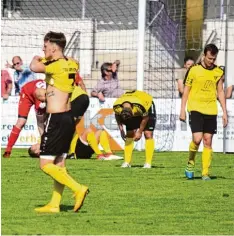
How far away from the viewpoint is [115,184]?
14969 millimetres

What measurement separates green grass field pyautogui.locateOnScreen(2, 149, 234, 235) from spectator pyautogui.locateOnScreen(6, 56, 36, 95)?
6.25 metres

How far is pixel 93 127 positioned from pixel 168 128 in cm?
166

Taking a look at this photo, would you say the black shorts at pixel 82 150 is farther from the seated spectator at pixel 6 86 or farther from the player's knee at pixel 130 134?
the seated spectator at pixel 6 86

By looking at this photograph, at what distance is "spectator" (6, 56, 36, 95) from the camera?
81.6 ft

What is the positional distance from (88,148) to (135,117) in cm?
299

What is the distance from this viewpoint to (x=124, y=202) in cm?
1261

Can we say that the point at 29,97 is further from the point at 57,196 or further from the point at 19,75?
the point at 57,196

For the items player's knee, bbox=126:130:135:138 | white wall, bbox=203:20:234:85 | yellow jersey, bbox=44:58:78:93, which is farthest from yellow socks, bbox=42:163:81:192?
white wall, bbox=203:20:234:85

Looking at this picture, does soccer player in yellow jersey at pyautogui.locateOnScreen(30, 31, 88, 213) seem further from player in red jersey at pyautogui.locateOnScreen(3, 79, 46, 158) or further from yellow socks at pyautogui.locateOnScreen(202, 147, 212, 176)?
player in red jersey at pyautogui.locateOnScreen(3, 79, 46, 158)

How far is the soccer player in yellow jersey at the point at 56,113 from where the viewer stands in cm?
1152

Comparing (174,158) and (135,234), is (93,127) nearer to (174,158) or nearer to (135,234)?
(174,158)

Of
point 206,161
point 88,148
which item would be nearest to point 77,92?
point 88,148

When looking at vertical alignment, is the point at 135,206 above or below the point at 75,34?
below

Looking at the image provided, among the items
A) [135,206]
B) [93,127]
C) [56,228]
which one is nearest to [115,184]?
[135,206]
